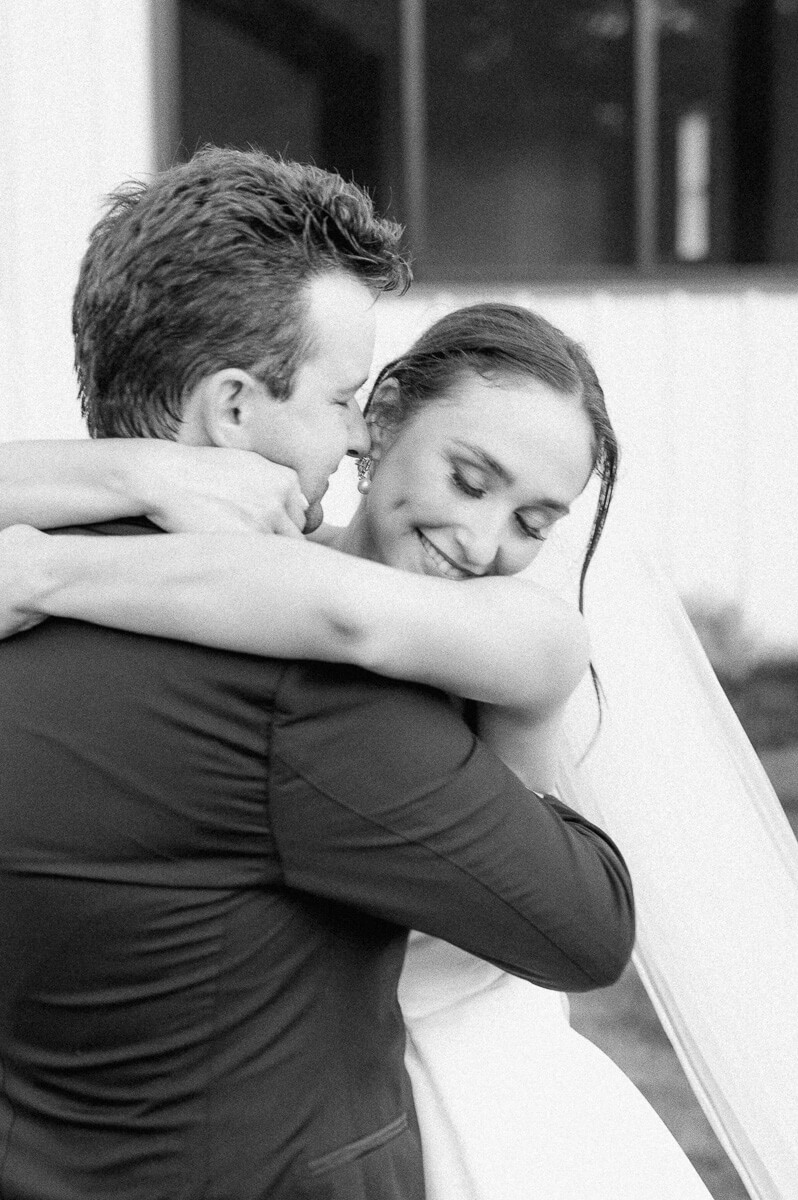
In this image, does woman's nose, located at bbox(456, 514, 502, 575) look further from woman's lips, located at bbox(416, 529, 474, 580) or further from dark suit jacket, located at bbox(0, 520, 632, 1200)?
dark suit jacket, located at bbox(0, 520, 632, 1200)

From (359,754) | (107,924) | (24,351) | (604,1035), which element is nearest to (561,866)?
(359,754)

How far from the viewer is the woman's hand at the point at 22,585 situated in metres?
1.24

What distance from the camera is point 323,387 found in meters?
1.37

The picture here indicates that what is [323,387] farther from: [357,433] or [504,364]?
[504,364]

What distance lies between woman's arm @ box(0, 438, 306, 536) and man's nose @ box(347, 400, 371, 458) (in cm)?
10

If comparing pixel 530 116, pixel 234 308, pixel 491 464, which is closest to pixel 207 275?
pixel 234 308

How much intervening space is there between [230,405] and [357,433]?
0.16m

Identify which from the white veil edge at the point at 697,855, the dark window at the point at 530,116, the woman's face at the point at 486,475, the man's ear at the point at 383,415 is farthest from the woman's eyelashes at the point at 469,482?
the dark window at the point at 530,116

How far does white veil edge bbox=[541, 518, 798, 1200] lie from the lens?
5.63 ft

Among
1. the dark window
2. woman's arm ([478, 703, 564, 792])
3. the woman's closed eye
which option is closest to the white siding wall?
the dark window

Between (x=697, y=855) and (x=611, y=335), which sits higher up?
(x=611, y=335)

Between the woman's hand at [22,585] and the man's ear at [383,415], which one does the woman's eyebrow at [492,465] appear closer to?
the man's ear at [383,415]

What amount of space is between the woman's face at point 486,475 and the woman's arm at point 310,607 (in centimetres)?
30

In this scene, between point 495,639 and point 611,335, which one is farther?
point 611,335
